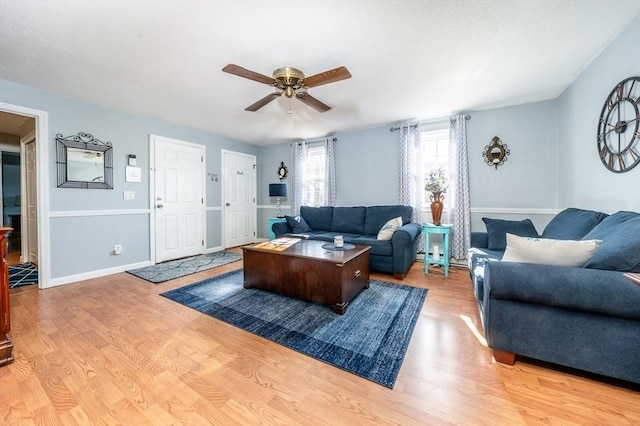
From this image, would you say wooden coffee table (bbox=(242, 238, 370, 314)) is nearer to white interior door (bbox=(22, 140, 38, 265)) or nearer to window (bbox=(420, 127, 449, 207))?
window (bbox=(420, 127, 449, 207))

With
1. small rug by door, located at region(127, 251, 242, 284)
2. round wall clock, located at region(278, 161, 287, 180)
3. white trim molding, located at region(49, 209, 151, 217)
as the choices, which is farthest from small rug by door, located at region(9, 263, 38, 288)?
round wall clock, located at region(278, 161, 287, 180)

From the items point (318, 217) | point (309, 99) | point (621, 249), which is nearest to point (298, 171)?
point (318, 217)

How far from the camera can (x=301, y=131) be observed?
15.4 feet

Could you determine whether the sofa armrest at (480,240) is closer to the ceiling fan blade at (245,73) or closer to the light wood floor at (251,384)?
the light wood floor at (251,384)

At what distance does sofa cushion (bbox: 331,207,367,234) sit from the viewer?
427 centimetres

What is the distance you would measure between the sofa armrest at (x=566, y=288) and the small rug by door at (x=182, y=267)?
362 centimetres

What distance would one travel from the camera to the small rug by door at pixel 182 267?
3.38 metres

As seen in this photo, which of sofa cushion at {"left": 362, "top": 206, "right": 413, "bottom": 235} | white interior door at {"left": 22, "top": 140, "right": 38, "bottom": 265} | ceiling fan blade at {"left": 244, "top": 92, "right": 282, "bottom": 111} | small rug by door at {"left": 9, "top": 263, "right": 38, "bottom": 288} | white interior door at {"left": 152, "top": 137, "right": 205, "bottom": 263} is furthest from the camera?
white interior door at {"left": 152, "top": 137, "right": 205, "bottom": 263}

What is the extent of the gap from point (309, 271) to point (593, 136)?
309 centimetres

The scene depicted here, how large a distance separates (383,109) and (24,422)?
13.7 ft

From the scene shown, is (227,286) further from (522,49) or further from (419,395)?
(522,49)

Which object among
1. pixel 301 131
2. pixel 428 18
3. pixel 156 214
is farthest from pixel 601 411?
pixel 156 214

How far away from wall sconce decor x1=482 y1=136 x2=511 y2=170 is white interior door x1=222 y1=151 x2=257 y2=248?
182 inches

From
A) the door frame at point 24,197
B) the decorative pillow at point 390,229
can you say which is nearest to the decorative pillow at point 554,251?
the decorative pillow at point 390,229
